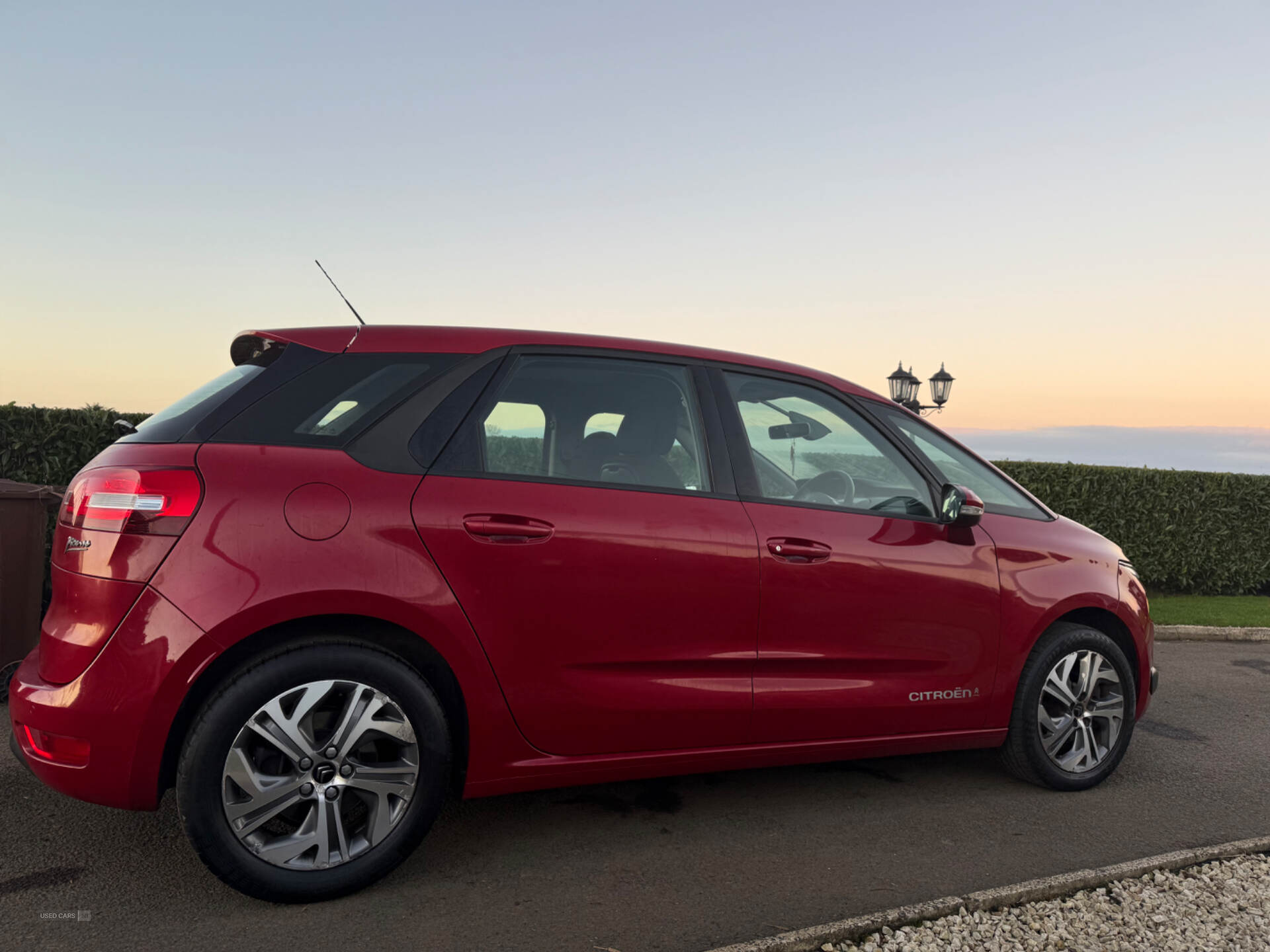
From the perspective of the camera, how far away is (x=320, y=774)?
8.74 feet

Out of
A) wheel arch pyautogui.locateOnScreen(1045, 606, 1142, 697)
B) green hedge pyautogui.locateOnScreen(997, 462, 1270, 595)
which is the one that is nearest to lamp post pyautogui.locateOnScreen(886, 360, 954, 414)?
green hedge pyautogui.locateOnScreen(997, 462, 1270, 595)

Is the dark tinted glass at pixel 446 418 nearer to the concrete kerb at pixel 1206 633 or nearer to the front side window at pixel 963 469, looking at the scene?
the front side window at pixel 963 469

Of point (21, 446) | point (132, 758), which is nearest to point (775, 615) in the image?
point (132, 758)

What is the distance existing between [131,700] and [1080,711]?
362 centimetres

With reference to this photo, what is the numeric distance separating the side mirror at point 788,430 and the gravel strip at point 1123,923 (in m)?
1.73

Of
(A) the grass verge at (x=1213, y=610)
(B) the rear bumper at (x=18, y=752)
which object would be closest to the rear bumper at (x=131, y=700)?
(B) the rear bumper at (x=18, y=752)

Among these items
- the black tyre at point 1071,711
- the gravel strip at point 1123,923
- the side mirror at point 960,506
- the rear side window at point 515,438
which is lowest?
the gravel strip at point 1123,923

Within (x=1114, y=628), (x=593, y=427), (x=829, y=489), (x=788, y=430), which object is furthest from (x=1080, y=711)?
(x=593, y=427)

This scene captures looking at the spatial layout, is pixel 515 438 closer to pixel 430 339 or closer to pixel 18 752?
pixel 430 339

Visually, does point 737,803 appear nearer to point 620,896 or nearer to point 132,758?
point 620,896

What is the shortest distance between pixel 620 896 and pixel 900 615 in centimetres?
145

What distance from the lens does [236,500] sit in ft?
8.61

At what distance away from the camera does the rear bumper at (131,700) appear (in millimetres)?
2527

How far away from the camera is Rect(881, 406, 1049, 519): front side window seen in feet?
12.7
